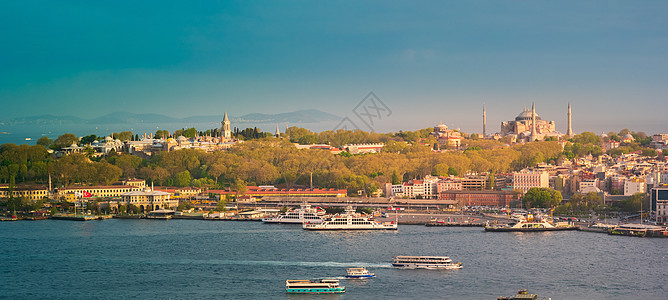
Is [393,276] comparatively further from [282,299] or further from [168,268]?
[168,268]

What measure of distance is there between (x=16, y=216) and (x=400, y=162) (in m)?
19.0

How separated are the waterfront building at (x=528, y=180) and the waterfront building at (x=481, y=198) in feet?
6.98

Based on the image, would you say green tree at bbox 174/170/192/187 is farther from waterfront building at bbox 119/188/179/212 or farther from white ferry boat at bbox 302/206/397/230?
white ferry boat at bbox 302/206/397/230

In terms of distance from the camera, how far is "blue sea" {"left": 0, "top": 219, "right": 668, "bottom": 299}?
17.1 m

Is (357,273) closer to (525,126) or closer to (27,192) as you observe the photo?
(27,192)

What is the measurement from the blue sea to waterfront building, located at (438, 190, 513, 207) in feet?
27.9

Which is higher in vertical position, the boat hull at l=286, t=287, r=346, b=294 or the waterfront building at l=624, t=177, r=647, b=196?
the waterfront building at l=624, t=177, r=647, b=196

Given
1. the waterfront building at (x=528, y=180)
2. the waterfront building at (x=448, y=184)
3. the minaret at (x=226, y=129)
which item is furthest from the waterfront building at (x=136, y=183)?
the minaret at (x=226, y=129)

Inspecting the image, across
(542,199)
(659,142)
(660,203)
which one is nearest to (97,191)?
(542,199)

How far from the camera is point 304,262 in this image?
2003cm

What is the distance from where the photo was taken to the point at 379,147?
54.8 metres

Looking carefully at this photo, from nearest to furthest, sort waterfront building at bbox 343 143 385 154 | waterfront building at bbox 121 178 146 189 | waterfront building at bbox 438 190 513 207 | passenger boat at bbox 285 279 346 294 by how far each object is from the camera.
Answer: passenger boat at bbox 285 279 346 294
waterfront building at bbox 438 190 513 207
waterfront building at bbox 121 178 146 189
waterfront building at bbox 343 143 385 154

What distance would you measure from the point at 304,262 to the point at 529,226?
9.66 metres

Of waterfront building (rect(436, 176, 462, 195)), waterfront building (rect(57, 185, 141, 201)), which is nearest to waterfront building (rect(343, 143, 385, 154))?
waterfront building (rect(436, 176, 462, 195))
